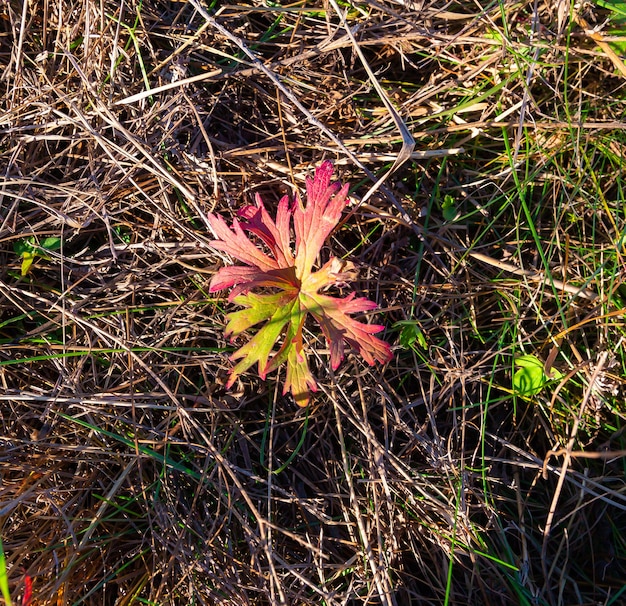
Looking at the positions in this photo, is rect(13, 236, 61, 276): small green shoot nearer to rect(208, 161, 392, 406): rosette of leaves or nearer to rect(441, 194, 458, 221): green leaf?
rect(208, 161, 392, 406): rosette of leaves

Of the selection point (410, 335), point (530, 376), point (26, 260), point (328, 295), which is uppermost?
point (26, 260)

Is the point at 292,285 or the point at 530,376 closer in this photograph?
the point at 292,285

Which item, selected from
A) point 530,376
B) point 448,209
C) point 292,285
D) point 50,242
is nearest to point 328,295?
point 292,285

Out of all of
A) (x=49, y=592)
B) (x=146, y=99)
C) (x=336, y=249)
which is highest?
(x=146, y=99)

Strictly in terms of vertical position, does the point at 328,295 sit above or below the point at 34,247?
below

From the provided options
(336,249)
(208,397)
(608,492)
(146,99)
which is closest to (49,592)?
(208,397)

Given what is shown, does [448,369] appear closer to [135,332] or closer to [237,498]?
[237,498]

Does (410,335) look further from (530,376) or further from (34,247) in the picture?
(34,247)
